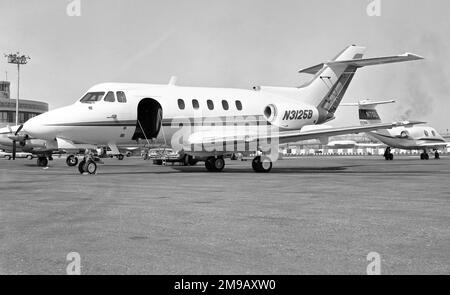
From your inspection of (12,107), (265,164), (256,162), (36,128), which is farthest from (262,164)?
(12,107)

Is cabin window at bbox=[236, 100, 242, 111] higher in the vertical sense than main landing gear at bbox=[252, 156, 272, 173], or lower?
higher

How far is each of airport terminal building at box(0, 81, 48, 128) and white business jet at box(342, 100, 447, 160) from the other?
376ft

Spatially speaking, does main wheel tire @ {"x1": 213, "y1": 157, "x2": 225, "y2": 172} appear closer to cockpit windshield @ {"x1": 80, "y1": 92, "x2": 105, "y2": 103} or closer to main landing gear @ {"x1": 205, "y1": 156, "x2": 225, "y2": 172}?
main landing gear @ {"x1": 205, "y1": 156, "x2": 225, "y2": 172}

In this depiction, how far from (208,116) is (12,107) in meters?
142

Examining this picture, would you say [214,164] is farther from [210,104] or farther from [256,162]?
[210,104]

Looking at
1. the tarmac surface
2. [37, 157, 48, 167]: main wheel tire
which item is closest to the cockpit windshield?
the tarmac surface

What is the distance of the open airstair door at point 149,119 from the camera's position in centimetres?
2448

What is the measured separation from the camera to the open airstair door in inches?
964

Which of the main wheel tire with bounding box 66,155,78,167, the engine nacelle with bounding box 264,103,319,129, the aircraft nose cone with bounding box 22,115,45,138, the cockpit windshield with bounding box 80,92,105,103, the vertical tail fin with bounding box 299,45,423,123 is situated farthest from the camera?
the main wheel tire with bounding box 66,155,78,167

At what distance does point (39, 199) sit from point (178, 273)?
794 cm

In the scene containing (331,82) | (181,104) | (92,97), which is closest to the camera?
(92,97)

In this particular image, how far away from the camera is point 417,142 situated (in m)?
55.6

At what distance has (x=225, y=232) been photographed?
788cm

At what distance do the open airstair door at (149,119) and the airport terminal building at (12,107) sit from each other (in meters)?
129
